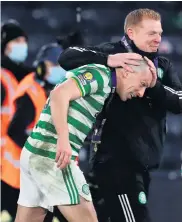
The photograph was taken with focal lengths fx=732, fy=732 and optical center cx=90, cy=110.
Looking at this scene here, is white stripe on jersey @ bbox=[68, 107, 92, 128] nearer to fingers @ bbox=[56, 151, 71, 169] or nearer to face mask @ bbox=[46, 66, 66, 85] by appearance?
fingers @ bbox=[56, 151, 71, 169]

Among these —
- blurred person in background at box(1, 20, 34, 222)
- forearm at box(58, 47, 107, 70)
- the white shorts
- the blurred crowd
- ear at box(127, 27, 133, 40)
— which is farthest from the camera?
blurred person in background at box(1, 20, 34, 222)

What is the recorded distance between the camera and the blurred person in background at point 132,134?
3.59 m

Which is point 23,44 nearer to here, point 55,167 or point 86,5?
point 86,5

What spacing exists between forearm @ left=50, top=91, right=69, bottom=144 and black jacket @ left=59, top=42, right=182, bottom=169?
0.47 metres

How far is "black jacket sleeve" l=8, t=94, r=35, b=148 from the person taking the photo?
18.0 feet

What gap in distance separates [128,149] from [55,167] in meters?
0.50

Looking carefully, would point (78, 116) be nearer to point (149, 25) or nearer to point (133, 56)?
point (133, 56)

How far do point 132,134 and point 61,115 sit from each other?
0.57 meters

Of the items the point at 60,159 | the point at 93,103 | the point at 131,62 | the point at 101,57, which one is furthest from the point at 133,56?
the point at 60,159

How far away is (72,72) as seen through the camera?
3314mm

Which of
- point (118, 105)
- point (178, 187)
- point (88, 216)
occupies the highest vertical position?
point (118, 105)

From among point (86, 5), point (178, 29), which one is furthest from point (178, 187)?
point (86, 5)

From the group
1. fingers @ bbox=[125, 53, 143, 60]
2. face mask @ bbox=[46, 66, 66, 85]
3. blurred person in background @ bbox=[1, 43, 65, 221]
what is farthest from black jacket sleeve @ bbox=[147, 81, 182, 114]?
face mask @ bbox=[46, 66, 66, 85]

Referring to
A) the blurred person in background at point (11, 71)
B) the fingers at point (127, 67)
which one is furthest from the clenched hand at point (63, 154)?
the blurred person in background at point (11, 71)
